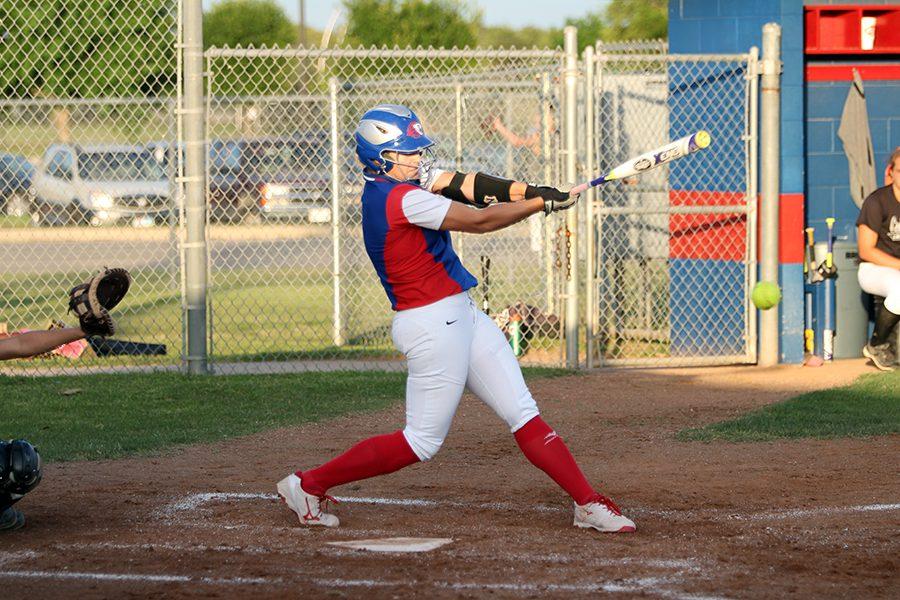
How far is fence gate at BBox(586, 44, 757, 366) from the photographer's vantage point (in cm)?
1119

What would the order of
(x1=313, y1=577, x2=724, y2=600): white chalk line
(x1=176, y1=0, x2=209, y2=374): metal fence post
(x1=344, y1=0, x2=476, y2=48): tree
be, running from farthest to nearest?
1. (x1=344, y1=0, x2=476, y2=48): tree
2. (x1=176, y1=0, x2=209, y2=374): metal fence post
3. (x1=313, y1=577, x2=724, y2=600): white chalk line

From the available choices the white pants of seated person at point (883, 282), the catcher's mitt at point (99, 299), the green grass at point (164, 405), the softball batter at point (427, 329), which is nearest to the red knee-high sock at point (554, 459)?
the softball batter at point (427, 329)

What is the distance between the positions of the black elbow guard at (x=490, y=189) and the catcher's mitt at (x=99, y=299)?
160 centimetres

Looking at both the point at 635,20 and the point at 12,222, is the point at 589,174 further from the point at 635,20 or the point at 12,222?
the point at 635,20

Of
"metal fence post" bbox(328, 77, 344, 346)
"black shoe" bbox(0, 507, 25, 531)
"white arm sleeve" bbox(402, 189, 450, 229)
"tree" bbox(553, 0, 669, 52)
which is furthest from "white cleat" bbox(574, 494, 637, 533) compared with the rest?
"tree" bbox(553, 0, 669, 52)

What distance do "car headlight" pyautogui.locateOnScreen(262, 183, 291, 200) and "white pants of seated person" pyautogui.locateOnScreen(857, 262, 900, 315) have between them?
758 centimetres

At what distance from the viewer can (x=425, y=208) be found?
5.30 metres

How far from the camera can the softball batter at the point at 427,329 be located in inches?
216

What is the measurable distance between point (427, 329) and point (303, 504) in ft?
3.36

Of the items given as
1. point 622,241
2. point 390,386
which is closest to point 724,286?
point 622,241

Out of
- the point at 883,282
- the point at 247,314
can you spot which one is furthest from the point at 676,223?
the point at 247,314

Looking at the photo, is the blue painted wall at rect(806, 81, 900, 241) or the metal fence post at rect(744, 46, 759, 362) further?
the blue painted wall at rect(806, 81, 900, 241)

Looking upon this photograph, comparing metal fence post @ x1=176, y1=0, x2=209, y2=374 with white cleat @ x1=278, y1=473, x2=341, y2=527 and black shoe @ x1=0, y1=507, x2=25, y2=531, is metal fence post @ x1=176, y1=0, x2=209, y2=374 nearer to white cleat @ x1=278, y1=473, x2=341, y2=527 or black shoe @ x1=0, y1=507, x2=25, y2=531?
black shoe @ x1=0, y1=507, x2=25, y2=531

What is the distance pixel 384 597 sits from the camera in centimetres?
467
